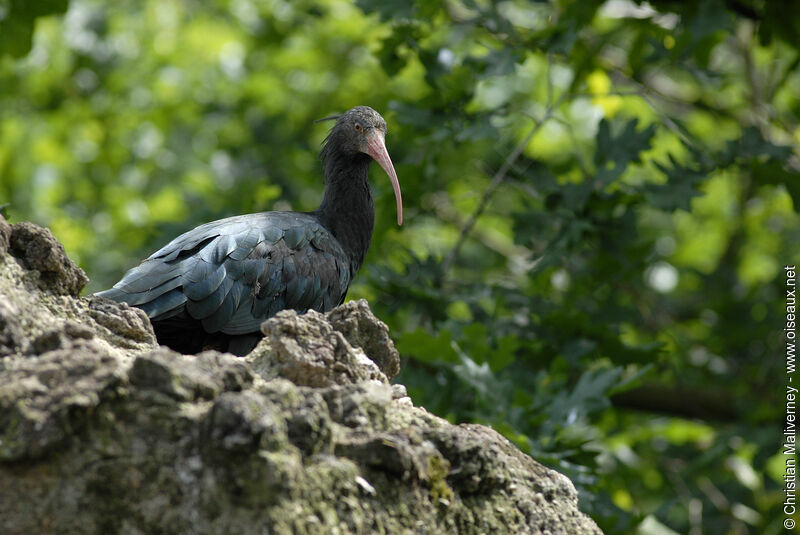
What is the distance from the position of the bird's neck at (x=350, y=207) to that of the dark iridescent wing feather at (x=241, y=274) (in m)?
0.26

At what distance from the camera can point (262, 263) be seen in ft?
17.5

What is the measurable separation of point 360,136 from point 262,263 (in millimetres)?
1377

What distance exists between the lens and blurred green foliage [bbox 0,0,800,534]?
6027 millimetres

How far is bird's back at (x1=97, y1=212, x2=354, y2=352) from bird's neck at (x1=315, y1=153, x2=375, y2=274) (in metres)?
0.31

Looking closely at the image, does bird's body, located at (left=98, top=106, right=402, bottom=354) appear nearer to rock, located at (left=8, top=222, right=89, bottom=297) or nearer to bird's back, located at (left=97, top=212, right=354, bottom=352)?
bird's back, located at (left=97, top=212, right=354, bottom=352)

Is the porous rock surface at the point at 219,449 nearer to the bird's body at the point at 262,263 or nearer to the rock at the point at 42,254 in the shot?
the rock at the point at 42,254

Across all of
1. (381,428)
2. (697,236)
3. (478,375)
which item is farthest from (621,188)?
(697,236)

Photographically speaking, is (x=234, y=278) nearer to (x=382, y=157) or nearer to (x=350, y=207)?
(x=350, y=207)

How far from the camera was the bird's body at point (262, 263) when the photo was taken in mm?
4828

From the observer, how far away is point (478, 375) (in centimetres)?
488
